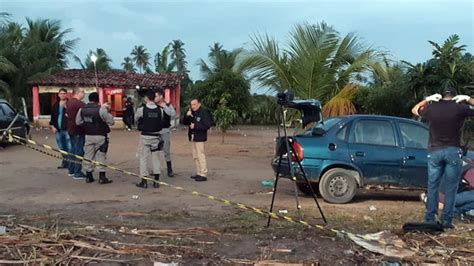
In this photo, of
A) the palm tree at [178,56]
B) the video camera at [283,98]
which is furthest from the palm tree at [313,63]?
the palm tree at [178,56]

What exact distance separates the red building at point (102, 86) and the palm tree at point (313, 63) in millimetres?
18936

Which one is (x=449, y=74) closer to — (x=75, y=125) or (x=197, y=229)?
(x=75, y=125)

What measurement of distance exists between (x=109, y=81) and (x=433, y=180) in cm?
2790

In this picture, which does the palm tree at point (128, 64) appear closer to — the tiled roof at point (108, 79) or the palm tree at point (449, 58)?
the tiled roof at point (108, 79)

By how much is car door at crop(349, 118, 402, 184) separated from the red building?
23.4 m

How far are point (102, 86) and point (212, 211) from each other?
25.6 meters

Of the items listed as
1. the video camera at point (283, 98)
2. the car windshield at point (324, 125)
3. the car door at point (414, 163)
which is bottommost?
the car door at point (414, 163)

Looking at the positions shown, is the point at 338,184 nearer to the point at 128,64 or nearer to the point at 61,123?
the point at 61,123

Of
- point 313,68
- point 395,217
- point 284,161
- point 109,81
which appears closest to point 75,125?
point 284,161

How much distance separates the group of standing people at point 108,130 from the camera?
1066 centimetres

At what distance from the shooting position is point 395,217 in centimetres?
811

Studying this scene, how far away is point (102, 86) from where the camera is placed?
1282 inches

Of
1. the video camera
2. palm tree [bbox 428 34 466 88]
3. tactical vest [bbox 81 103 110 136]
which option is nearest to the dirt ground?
tactical vest [bbox 81 103 110 136]

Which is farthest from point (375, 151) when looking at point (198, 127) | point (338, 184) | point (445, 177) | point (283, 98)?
point (198, 127)
